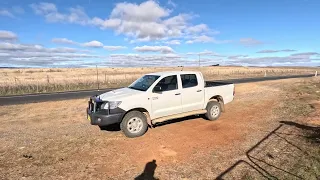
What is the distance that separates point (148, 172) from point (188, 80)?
4.39m

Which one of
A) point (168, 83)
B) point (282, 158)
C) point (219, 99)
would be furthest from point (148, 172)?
point (219, 99)

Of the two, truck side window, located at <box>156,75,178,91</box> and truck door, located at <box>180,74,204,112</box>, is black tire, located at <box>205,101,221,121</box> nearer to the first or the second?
truck door, located at <box>180,74,204,112</box>

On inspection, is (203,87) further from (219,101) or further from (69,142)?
(69,142)

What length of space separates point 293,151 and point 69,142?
5.97m

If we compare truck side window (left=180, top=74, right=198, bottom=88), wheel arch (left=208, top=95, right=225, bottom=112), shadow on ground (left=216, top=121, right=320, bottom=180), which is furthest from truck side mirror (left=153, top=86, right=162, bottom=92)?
shadow on ground (left=216, top=121, right=320, bottom=180)

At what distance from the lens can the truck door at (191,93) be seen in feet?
29.1

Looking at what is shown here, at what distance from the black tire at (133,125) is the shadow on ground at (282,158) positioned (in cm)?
309

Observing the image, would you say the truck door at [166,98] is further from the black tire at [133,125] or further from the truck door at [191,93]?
the black tire at [133,125]

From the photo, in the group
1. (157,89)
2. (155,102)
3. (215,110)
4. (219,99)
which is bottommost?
(215,110)

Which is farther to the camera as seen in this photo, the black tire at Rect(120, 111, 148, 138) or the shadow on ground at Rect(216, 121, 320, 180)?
the black tire at Rect(120, 111, 148, 138)

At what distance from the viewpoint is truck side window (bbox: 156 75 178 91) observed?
845cm

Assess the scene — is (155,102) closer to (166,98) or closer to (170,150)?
(166,98)

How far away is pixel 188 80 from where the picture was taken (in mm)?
9148

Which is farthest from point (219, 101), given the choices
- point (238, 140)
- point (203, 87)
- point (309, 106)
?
point (309, 106)
